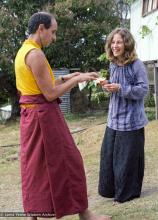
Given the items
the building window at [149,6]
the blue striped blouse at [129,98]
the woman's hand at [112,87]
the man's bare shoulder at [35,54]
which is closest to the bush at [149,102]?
the building window at [149,6]

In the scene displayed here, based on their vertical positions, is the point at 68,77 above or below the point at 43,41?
below

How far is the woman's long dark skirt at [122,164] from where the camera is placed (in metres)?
5.34

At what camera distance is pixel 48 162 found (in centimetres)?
429

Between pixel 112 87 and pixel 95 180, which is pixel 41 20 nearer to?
pixel 112 87

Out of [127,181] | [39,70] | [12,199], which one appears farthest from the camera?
[12,199]

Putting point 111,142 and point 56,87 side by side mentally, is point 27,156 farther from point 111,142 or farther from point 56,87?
point 111,142

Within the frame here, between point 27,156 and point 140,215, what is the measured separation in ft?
4.22

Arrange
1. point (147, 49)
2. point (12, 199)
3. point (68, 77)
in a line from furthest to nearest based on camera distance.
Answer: point (147, 49) → point (12, 199) → point (68, 77)

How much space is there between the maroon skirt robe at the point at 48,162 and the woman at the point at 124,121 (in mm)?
904

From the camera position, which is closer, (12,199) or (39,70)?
(39,70)

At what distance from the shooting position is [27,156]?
14.3 ft

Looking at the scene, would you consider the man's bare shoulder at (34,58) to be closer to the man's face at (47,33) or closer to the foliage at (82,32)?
the man's face at (47,33)

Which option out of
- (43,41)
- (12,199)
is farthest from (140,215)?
(12,199)

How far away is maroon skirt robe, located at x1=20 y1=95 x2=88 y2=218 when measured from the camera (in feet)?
14.1
